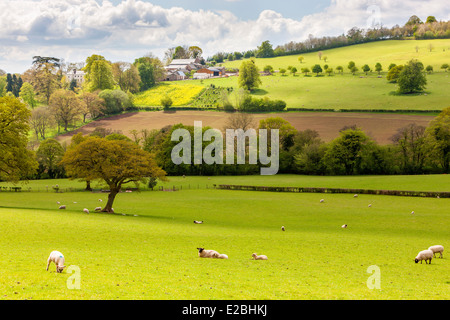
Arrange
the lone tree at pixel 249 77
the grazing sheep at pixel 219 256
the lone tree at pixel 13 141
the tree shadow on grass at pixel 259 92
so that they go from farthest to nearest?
the lone tree at pixel 249 77, the tree shadow on grass at pixel 259 92, the lone tree at pixel 13 141, the grazing sheep at pixel 219 256

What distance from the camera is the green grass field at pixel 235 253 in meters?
15.3

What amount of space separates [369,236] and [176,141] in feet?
268

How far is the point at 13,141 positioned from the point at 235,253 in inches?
1699

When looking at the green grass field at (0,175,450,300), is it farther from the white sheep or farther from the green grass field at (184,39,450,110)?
the green grass field at (184,39,450,110)

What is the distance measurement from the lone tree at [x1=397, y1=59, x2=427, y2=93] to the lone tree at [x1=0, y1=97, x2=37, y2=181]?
461ft

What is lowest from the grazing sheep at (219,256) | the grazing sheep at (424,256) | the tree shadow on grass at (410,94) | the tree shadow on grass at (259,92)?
the grazing sheep at (424,256)

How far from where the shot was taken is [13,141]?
5700cm

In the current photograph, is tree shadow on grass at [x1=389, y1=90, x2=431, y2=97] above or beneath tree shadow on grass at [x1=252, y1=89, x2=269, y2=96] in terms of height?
beneath

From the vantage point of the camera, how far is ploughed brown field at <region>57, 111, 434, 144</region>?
422 feet

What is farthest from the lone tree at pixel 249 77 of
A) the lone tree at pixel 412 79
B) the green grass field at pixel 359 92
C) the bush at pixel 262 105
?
the lone tree at pixel 412 79

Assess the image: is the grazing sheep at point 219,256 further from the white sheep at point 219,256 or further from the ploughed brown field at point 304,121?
the ploughed brown field at point 304,121

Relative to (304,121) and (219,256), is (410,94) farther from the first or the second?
(219,256)

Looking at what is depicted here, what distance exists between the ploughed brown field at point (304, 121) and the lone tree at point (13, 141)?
87.2 metres

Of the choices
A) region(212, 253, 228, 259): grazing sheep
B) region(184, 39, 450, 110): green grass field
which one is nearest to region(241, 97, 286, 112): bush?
region(184, 39, 450, 110): green grass field
